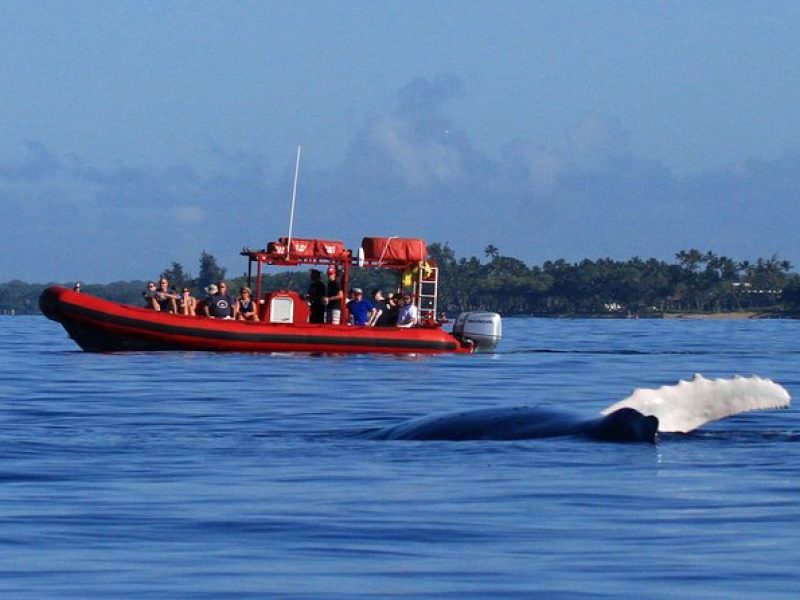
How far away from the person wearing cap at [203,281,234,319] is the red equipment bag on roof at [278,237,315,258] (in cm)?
143

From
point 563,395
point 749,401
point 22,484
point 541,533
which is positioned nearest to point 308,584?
point 541,533

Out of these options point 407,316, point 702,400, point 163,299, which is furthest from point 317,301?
point 702,400

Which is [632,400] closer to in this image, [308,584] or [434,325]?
[308,584]

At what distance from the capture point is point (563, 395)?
2255cm

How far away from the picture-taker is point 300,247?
3466 cm

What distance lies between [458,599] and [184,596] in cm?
105

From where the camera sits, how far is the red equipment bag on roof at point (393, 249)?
117ft

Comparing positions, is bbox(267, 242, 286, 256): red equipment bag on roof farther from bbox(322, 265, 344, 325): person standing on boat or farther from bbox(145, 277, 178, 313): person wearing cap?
bbox(145, 277, 178, 313): person wearing cap

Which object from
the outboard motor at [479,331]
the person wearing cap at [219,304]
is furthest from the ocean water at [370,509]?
the outboard motor at [479,331]

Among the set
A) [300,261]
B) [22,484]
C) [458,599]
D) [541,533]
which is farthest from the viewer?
[300,261]

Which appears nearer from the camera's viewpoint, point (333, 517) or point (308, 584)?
point (308, 584)

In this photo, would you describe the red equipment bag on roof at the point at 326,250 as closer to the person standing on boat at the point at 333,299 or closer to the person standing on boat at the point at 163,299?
the person standing on boat at the point at 333,299

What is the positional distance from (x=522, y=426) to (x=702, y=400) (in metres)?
1.34

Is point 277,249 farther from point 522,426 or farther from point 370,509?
point 370,509
